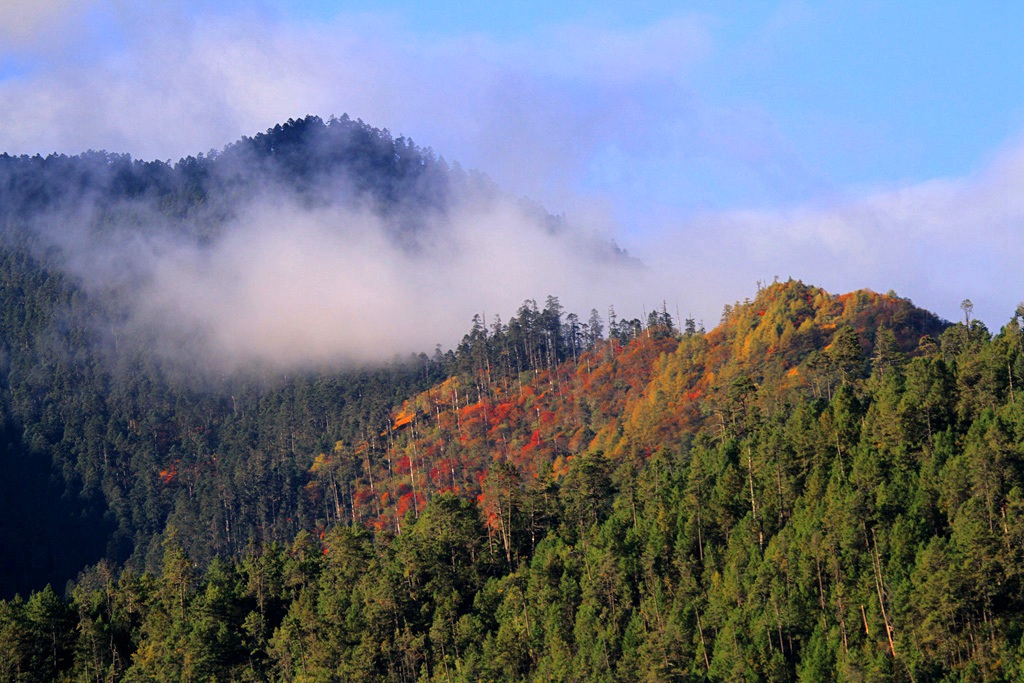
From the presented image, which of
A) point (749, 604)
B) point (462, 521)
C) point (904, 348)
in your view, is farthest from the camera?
point (904, 348)

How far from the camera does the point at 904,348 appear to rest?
199 m

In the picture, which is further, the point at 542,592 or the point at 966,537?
the point at 542,592

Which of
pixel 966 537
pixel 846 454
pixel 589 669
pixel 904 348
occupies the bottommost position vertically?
pixel 589 669

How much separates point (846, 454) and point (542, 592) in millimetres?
32579

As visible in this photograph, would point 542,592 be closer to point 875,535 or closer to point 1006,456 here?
point 875,535

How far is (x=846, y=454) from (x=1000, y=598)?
25.4 m

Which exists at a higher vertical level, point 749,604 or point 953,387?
point 953,387

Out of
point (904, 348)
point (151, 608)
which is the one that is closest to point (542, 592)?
point (151, 608)

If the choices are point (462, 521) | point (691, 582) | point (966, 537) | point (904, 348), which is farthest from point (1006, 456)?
point (904, 348)

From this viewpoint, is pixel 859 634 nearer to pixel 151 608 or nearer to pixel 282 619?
pixel 282 619

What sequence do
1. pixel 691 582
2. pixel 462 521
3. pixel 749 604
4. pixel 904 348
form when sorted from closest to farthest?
pixel 749 604 < pixel 691 582 < pixel 462 521 < pixel 904 348

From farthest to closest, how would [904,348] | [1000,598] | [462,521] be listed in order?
1. [904,348]
2. [462,521]
3. [1000,598]

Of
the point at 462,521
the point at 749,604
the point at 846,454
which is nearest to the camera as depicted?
the point at 749,604

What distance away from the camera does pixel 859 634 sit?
10781 cm
